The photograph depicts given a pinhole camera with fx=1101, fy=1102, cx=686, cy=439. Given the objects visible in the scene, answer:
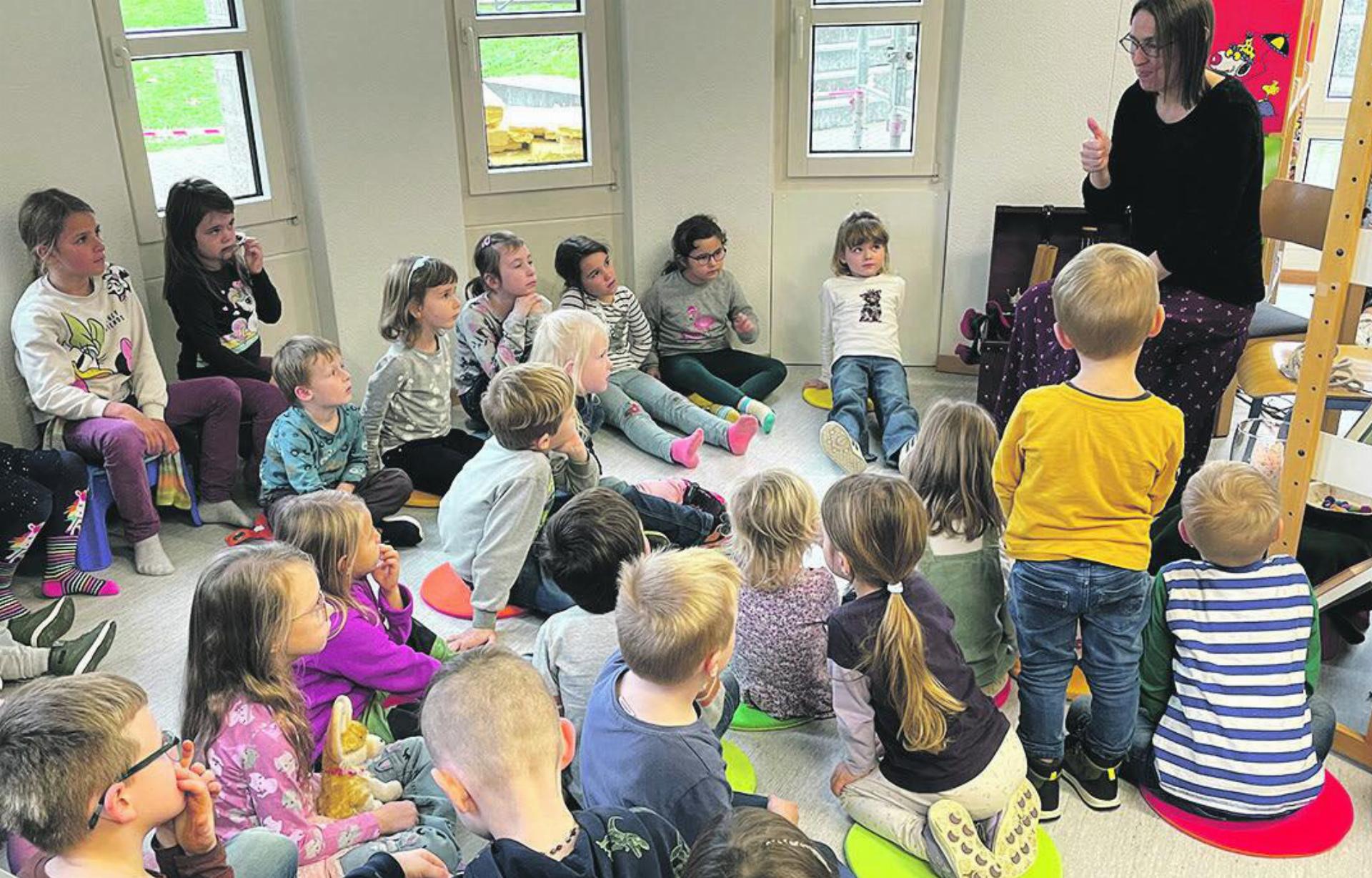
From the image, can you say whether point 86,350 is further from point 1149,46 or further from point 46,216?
point 1149,46

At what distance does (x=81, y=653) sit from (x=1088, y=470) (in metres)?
2.29

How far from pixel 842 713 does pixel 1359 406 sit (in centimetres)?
160

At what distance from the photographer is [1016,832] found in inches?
77.8

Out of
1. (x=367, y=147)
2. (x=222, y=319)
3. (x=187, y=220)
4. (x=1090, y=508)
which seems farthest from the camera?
(x=367, y=147)

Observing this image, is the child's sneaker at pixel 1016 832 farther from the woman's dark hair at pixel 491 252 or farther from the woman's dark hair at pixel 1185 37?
the woman's dark hair at pixel 491 252

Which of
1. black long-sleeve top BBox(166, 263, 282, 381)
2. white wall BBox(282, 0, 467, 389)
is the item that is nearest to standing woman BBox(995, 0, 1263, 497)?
white wall BBox(282, 0, 467, 389)

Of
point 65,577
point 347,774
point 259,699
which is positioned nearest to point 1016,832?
point 347,774

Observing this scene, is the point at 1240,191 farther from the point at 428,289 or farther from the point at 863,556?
the point at 428,289

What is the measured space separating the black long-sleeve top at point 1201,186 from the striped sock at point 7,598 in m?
3.03

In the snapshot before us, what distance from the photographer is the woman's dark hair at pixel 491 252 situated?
3.72 m

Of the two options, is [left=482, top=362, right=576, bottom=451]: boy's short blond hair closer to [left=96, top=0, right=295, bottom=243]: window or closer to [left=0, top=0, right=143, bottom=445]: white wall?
[left=0, top=0, right=143, bottom=445]: white wall

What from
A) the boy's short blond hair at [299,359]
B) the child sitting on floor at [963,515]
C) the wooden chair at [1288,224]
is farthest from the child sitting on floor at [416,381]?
the wooden chair at [1288,224]

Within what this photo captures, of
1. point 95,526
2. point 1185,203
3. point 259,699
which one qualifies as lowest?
point 95,526

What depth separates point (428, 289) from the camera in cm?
341
